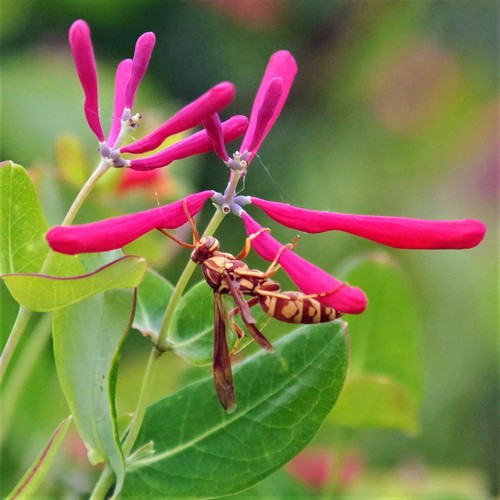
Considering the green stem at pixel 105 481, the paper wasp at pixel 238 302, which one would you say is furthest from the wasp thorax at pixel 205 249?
the green stem at pixel 105 481

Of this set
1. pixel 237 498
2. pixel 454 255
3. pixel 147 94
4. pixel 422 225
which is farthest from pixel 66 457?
pixel 454 255

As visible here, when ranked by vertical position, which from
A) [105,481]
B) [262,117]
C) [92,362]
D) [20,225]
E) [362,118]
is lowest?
[105,481]

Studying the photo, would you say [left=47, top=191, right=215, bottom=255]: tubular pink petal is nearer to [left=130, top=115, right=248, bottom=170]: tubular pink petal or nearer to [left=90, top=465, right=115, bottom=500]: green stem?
→ [left=130, top=115, right=248, bottom=170]: tubular pink petal

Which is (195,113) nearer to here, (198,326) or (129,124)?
(129,124)

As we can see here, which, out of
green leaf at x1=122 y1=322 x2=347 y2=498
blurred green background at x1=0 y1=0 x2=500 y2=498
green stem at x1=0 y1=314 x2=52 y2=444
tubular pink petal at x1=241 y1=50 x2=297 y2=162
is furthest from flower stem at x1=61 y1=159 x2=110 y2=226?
blurred green background at x1=0 y1=0 x2=500 y2=498

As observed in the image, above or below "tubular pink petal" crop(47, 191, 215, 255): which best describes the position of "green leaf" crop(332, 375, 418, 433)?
below

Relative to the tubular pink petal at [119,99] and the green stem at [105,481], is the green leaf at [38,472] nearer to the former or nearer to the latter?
the green stem at [105,481]

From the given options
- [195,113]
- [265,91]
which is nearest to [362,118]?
[265,91]
